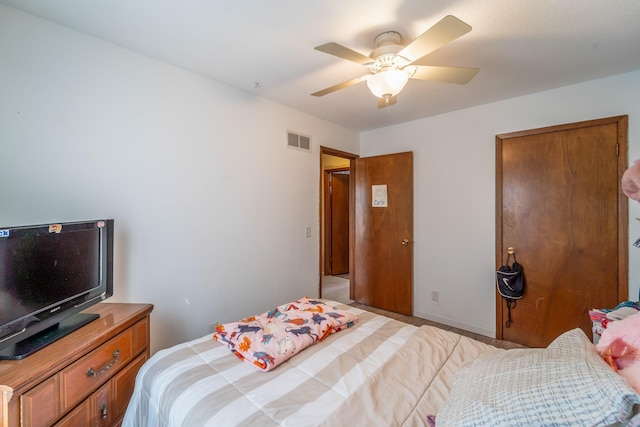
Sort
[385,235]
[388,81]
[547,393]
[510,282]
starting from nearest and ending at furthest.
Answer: [547,393]
[388,81]
[510,282]
[385,235]

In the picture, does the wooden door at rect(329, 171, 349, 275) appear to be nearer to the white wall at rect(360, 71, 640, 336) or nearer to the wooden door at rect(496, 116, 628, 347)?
the white wall at rect(360, 71, 640, 336)

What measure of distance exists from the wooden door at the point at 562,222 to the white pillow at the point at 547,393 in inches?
78.0

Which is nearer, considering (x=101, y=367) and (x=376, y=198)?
(x=101, y=367)

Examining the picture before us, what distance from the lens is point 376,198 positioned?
351 centimetres

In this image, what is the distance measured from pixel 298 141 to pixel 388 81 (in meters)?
1.56

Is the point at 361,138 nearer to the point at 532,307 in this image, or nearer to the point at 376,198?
the point at 376,198

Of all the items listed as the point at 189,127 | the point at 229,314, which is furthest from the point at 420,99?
the point at 229,314

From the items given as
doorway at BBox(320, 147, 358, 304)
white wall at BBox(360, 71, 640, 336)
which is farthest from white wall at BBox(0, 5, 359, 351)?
doorway at BBox(320, 147, 358, 304)

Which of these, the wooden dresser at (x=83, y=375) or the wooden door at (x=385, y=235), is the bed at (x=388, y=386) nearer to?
the wooden dresser at (x=83, y=375)

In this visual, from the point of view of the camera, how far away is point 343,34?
5.36ft

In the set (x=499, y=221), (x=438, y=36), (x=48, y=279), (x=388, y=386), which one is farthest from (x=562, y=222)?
(x=48, y=279)

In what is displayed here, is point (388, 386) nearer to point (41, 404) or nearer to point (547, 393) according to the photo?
point (547, 393)

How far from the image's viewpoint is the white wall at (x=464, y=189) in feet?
7.93

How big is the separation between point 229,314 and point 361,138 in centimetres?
278
